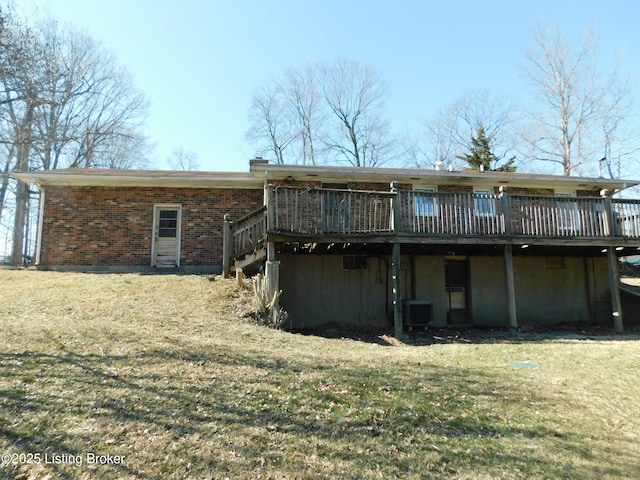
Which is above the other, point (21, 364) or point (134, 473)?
point (21, 364)

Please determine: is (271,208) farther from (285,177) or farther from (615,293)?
(615,293)

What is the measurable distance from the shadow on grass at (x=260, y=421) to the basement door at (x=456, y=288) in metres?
6.73

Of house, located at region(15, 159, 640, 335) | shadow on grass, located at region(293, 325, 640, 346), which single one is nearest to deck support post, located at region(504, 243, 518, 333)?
house, located at region(15, 159, 640, 335)

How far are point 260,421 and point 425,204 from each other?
7363 mm

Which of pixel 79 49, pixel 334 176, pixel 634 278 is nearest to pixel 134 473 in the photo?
pixel 334 176

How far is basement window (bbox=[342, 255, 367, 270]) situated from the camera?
1116 centimetres

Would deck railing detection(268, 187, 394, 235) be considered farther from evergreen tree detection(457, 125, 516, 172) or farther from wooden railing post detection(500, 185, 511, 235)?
evergreen tree detection(457, 125, 516, 172)

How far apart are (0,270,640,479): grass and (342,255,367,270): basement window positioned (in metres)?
4.15

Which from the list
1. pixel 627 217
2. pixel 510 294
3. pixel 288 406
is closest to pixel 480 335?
pixel 510 294

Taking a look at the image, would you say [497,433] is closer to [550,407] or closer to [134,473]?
[550,407]

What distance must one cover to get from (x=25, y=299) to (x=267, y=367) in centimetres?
612

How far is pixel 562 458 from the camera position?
341 centimetres

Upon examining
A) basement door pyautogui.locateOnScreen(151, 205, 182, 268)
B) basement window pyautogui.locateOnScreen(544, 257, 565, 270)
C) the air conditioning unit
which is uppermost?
basement door pyautogui.locateOnScreen(151, 205, 182, 268)

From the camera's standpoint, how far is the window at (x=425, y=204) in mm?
9604
